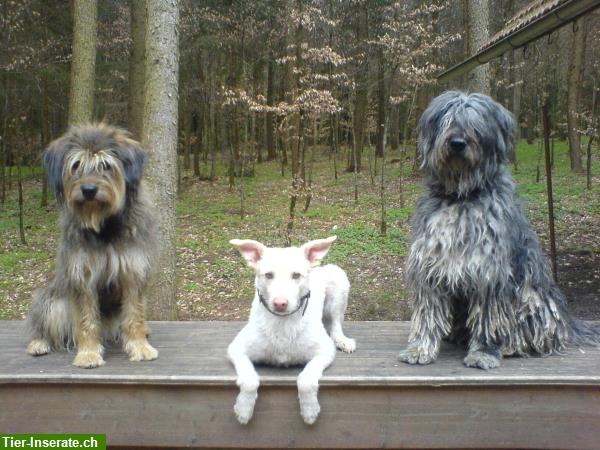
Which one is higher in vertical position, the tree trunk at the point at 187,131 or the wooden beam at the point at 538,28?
the tree trunk at the point at 187,131

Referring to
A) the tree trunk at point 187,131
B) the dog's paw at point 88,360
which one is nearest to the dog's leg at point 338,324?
the dog's paw at point 88,360

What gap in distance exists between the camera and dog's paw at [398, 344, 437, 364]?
3.30m

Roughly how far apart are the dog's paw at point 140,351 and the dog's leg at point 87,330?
0.17 metres

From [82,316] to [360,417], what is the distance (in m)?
1.76

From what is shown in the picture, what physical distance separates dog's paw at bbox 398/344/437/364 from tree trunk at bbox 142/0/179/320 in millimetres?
2765

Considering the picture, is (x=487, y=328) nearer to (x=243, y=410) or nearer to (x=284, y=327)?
(x=284, y=327)

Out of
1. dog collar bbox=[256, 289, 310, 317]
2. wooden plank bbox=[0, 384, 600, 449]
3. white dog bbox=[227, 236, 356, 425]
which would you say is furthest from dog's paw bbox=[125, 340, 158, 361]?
dog collar bbox=[256, 289, 310, 317]

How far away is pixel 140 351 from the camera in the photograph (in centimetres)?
345

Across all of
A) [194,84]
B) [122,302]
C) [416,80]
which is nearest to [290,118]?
[416,80]

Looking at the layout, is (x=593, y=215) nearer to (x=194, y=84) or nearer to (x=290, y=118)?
(x=290, y=118)

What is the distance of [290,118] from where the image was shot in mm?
11570

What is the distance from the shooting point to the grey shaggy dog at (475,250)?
122 inches

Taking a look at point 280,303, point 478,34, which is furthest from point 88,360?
point 478,34

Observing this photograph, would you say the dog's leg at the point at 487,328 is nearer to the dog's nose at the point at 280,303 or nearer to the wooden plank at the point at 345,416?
the wooden plank at the point at 345,416
